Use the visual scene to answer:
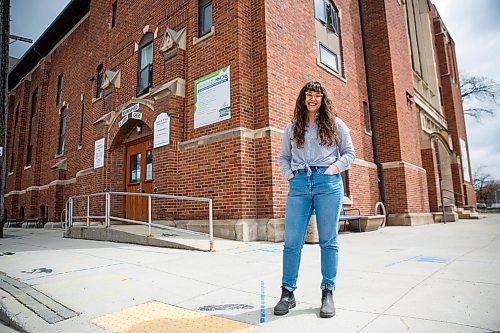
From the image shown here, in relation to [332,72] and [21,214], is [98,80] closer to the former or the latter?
[332,72]

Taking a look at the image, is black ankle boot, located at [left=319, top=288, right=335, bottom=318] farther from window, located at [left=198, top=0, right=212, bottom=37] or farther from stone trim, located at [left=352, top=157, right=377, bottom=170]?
stone trim, located at [left=352, top=157, right=377, bottom=170]

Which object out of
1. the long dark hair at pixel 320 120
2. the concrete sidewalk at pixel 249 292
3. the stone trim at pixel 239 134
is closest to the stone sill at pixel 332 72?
the stone trim at pixel 239 134

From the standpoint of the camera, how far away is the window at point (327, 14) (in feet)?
34.8

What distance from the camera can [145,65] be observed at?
10648 millimetres

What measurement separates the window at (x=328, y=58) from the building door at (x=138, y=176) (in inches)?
238

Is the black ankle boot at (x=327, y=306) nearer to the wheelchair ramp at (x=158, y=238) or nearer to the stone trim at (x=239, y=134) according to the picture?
the wheelchair ramp at (x=158, y=238)

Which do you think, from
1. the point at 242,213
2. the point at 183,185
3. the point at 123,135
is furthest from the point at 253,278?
the point at 123,135

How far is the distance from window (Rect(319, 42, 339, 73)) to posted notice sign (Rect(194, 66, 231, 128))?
3970mm

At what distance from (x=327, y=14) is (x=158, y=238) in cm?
933

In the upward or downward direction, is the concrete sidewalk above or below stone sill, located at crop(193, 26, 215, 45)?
below

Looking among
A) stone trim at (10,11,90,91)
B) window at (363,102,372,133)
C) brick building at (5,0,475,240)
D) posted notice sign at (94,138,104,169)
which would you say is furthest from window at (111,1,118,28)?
window at (363,102,372,133)

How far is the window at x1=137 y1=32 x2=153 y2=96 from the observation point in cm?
1030

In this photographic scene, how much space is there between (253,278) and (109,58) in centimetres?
1172

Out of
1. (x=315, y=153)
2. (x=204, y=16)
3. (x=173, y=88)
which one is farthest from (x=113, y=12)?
(x=315, y=153)
